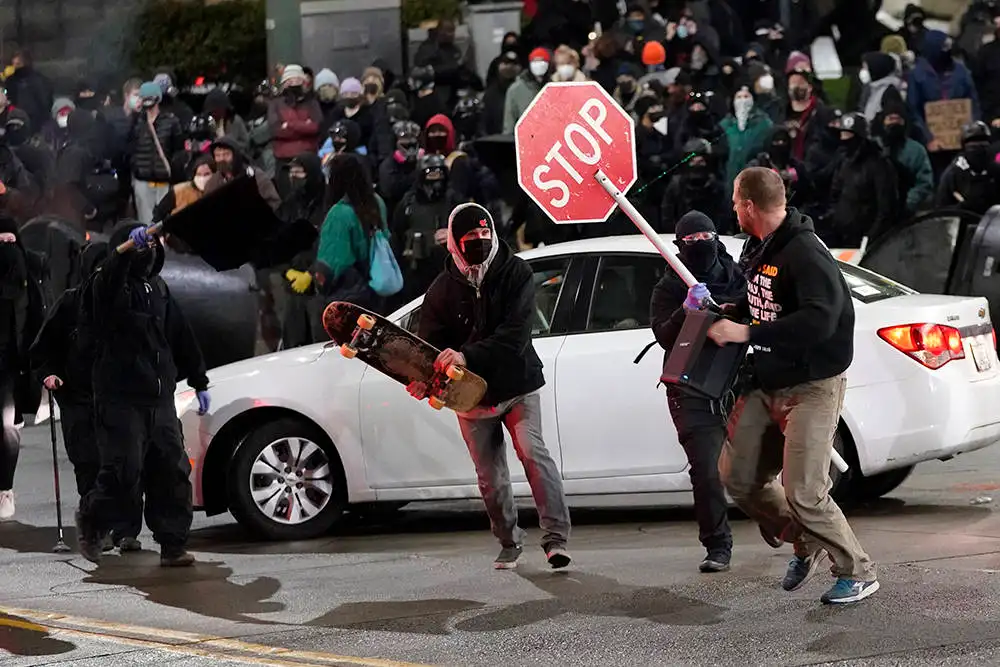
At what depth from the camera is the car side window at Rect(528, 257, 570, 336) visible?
10.6m

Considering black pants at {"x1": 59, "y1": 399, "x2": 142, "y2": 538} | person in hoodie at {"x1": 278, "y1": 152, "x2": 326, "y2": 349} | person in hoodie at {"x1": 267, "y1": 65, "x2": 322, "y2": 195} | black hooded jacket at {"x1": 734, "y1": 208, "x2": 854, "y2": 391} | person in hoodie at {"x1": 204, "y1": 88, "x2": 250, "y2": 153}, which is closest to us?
black hooded jacket at {"x1": 734, "y1": 208, "x2": 854, "y2": 391}

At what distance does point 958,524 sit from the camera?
1004cm

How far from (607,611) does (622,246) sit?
294 centimetres

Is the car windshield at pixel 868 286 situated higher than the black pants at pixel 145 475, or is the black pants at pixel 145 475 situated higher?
the car windshield at pixel 868 286

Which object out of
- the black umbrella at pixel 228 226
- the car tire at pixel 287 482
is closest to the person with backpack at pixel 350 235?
the car tire at pixel 287 482

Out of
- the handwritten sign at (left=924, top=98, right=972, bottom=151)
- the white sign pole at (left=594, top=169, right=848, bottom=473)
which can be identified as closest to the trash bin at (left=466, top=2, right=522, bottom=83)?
the handwritten sign at (left=924, top=98, right=972, bottom=151)

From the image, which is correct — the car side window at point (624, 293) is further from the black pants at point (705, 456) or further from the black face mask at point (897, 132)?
the black face mask at point (897, 132)

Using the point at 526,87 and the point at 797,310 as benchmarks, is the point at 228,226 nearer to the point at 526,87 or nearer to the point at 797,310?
the point at 797,310

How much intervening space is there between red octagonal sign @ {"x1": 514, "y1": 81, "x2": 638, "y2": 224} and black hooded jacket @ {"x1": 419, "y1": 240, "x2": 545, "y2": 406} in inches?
14.8

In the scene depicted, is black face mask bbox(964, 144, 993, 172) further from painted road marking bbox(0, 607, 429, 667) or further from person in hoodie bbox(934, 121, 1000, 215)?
painted road marking bbox(0, 607, 429, 667)

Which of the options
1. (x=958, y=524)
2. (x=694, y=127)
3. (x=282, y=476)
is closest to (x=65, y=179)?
(x=694, y=127)

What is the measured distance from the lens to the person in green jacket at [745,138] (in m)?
17.2

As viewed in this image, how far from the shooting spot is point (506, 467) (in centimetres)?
948

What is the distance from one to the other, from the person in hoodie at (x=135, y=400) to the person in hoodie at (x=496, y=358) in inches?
57.2
